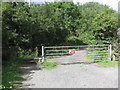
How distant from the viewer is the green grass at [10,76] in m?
3.90

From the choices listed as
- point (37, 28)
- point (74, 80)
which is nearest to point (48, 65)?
point (74, 80)

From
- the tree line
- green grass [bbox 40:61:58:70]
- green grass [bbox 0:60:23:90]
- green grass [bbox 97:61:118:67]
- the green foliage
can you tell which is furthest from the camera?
the green foliage

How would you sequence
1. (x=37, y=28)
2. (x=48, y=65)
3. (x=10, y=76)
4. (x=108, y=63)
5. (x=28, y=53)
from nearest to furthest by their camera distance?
(x=10, y=76) → (x=48, y=65) → (x=108, y=63) → (x=37, y=28) → (x=28, y=53)

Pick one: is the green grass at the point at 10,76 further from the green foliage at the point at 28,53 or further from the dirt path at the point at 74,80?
the green foliage at the point at 28,53

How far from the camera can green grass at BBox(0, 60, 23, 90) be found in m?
3.90

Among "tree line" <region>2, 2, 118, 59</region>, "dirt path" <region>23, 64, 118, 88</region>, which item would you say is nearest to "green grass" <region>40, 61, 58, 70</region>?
"dirt path" <region>23, 64, 118, 88</region>

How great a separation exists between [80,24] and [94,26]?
4.89 meters

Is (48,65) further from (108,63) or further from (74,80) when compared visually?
(108,63)

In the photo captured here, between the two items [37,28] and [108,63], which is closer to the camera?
[108,63]

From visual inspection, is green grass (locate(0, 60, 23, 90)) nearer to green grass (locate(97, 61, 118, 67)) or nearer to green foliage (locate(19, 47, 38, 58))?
green foliage (locate(19, 47, 38, 58))

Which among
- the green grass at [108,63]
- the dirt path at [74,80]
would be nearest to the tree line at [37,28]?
the green grass at [108,63]

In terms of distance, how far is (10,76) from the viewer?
473 centimetres

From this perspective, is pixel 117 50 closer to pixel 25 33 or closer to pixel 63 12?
pixel 25 33

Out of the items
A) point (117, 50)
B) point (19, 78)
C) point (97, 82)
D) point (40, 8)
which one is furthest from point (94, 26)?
point (19, 78)
